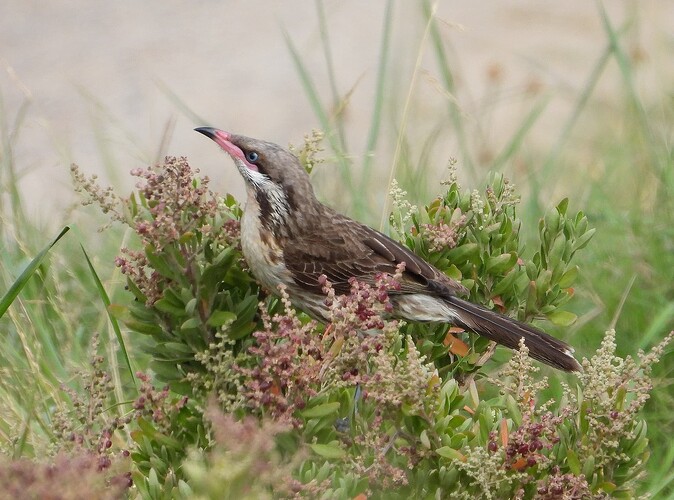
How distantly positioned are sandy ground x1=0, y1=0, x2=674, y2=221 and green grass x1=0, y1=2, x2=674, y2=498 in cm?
127

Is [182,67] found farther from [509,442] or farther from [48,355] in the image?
[509,442]

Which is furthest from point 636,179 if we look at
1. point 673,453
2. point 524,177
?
point 673,453

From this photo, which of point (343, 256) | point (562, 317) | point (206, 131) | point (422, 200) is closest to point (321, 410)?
point (562, 317)

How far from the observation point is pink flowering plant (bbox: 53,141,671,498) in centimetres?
318

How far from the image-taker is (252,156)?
15.8 ft

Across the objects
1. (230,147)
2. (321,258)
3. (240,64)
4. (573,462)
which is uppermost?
(240,64)

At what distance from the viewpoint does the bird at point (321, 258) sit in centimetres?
415

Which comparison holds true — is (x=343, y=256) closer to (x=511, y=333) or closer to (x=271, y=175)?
(x=271, y=175)

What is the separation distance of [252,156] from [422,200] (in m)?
1.34

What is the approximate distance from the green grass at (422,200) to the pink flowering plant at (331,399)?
391mm

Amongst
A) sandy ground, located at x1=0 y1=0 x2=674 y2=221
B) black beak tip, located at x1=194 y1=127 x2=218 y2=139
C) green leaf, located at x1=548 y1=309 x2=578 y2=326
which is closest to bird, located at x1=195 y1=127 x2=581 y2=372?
black beak tip, located at x1=194 y1=127 x2=218 y2=139

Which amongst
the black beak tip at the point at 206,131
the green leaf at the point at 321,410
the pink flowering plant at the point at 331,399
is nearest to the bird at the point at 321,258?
the black beak tip at the point at 206,131

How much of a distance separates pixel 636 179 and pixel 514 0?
197 inches

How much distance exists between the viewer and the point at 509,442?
3301 mm
